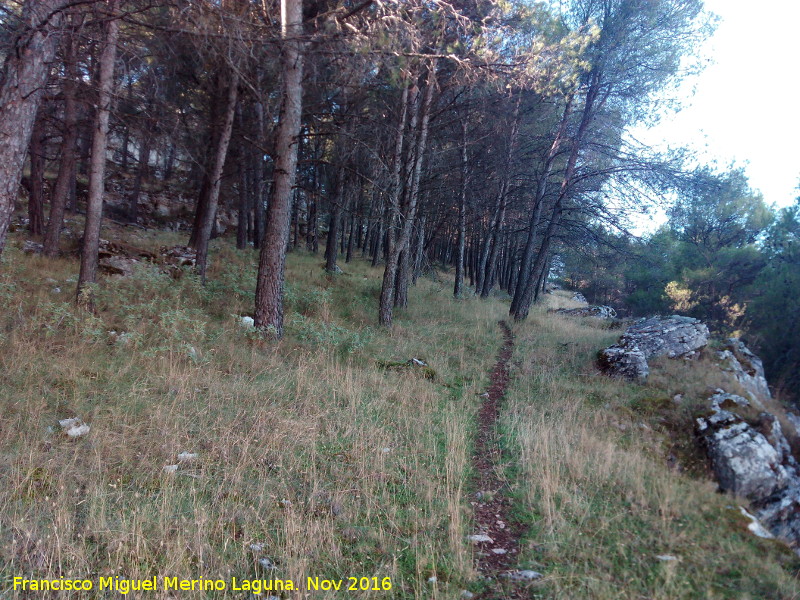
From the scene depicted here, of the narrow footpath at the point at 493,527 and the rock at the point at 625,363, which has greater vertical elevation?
the rock at the point at 625,363

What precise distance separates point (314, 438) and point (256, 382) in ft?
5.84

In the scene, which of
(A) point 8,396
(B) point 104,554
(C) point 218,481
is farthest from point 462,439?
(A) point 8,396

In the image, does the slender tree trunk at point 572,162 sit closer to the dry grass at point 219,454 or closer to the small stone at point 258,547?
the dry grass at point 219,454

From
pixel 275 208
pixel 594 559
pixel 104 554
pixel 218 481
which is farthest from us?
pixel 275 208

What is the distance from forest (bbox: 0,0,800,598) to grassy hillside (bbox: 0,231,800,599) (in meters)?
0.03

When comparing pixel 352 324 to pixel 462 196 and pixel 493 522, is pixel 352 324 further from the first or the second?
pixel 462 196

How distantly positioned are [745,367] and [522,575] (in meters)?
8.27

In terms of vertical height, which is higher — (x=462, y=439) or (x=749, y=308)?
(x=749, y=308)

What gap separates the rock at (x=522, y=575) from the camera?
9.51ft

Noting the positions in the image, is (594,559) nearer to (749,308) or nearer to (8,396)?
(8,396)

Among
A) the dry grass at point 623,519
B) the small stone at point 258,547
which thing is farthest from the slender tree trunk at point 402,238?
the small stone at point 258,547

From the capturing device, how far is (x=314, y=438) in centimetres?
468


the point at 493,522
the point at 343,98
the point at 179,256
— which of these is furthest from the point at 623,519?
the point at 179,256

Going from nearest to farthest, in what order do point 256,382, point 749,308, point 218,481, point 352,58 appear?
point 218,481 < point 256,382 < point 352,58 < point 749,308
